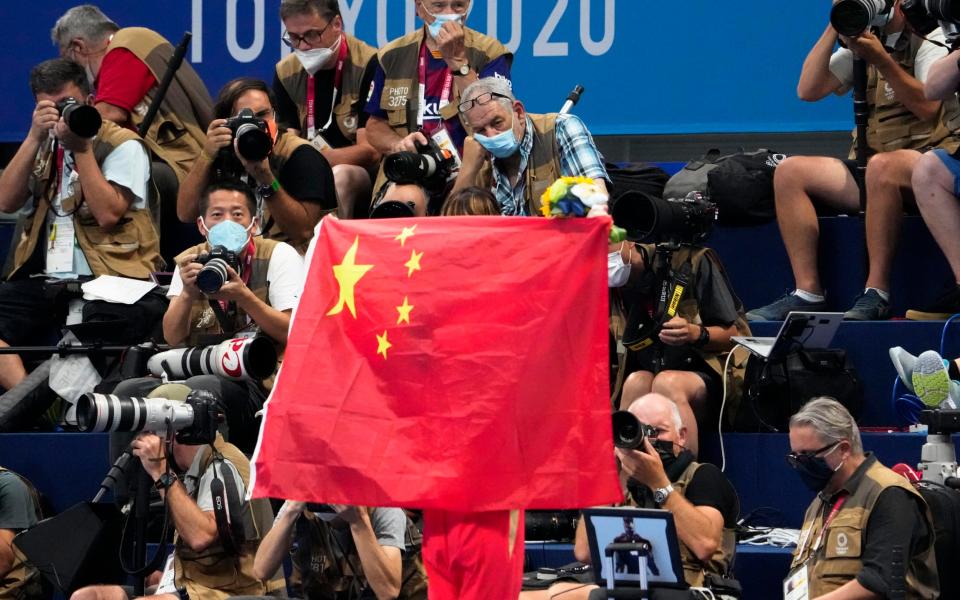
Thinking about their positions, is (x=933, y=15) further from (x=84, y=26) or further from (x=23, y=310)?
(x=23, y=310)

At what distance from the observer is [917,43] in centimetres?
696

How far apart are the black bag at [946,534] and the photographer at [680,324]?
3.45ft

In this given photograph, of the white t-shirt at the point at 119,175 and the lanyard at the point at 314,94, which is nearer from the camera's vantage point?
the white t-shirt at the point at 119,175

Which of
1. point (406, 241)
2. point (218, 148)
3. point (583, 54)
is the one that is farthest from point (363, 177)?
point (406, 241)

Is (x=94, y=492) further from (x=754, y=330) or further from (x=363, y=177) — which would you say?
(x=754, y=330)

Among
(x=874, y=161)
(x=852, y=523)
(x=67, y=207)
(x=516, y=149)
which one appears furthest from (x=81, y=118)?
(x=852, y=523)

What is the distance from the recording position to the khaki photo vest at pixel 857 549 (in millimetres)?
5457

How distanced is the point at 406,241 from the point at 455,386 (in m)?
0.44

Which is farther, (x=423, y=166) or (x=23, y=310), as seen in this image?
(x=23, y=310)

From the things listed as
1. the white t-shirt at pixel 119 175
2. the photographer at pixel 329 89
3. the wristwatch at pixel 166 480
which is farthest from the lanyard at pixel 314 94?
the wristwatch at pixel 166 480

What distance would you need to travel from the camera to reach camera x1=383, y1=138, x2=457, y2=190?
22.8ft

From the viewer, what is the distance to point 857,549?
17.9 ft

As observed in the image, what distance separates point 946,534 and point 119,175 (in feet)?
11.9

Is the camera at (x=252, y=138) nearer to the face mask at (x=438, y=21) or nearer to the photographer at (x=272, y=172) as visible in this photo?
the photographer at (x=272, y=172)
